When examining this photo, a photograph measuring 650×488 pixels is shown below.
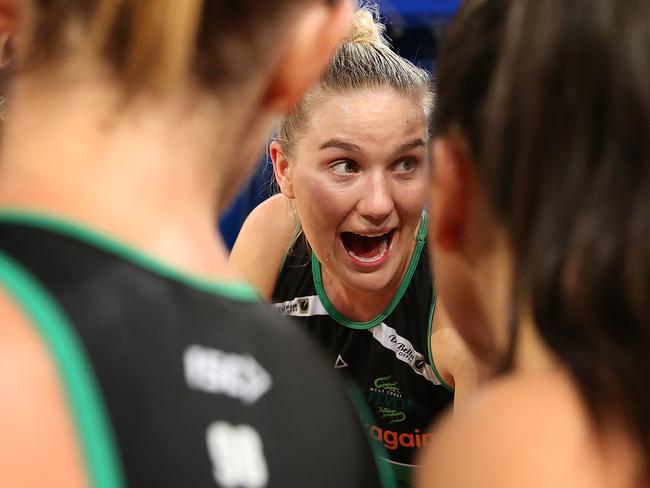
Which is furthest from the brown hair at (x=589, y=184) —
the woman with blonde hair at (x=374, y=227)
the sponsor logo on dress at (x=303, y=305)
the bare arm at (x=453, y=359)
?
the sponsor logo on dress at (x=303, y=305)

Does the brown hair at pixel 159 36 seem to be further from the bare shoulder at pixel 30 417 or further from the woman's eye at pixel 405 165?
the woman's eye at pixel 405 165

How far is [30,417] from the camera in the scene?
20.1 inches

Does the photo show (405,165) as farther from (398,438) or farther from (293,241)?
(398,438)

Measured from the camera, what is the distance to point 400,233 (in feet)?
6.57

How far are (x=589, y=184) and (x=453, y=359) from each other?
1.14 metres

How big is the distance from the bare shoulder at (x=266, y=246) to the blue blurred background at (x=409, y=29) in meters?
1.31

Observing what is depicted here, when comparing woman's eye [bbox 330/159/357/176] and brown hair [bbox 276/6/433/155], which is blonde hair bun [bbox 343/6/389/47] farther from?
woman's eye [bbox 330/159/357/176]

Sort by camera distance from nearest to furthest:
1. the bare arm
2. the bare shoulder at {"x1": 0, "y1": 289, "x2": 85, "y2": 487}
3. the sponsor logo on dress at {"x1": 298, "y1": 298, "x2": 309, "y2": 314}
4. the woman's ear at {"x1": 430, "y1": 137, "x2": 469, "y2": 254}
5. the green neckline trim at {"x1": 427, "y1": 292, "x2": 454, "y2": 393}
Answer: the bare shoulder at {"x1": 0, "y1": 289, "x2": 85, "y2": 487} < the woman's ear at {"x1": 430, "y1": 137, "x2": 469, "y2": 254} < the bare arm < the green neckline trim at {"x1": 427, "y1": 292, "x2": 454, "y2": 393} < the sponsor logo on dress at {"x1": 298, "y1": 298, "x2": 309, "y2": 314}

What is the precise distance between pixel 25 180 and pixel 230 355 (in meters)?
0.17

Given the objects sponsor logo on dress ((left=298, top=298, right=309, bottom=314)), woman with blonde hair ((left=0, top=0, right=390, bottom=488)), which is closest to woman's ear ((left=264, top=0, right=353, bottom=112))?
woman with blonde hair ((left=0, top=0, right=390, bottom=488))

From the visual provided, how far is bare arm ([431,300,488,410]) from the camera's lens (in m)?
1.68

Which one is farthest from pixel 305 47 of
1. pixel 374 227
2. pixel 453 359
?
pixel 374 227

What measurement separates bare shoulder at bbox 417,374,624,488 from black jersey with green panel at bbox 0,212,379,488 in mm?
76

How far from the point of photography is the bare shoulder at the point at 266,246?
2.16 meters
